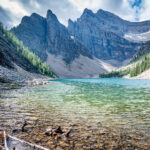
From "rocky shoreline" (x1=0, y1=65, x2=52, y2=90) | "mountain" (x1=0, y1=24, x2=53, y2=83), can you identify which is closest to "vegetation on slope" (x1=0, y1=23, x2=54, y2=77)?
"mountain" (x1=0, y1=24, x2=53, y2=83)

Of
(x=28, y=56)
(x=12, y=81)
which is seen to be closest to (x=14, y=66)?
(x=12, y=81)

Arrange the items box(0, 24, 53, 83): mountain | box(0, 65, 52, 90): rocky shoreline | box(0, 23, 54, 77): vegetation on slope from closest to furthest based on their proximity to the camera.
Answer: box(0, 65, 52, 90): rocky shoreline
box(0, 24, 53, 83): mountain
box(0, 23, 54, 77): vegetation on slope

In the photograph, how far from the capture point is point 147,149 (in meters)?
7.20

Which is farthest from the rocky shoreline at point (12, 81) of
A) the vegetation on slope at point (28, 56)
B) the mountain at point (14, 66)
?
the vegetation on slope at point (28, 56)

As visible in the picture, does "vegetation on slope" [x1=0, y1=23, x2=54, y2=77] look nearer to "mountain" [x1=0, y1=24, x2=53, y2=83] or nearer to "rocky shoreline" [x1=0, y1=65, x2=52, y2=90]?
"mountain" [x1=0, y1=24, x2=53, y2=83]

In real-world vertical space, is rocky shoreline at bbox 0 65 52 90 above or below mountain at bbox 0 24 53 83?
below

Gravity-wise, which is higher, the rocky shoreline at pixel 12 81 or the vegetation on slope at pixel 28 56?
the vegetation on slope at pixel 28 56

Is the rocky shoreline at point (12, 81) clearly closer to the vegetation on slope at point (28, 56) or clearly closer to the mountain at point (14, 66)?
the mountain at point (14, 66)

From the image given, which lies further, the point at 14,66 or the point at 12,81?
the point at 14,66

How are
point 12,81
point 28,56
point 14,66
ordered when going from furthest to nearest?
1. point 28,56
2. point 14,66
3. point 12,81

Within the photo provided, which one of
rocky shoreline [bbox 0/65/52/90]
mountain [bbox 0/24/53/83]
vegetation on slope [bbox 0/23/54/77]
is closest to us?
rocky shoreline [bbox 0/65/52/90]

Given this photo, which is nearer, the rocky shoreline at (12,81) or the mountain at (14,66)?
the rocky shoreline at (12,81)

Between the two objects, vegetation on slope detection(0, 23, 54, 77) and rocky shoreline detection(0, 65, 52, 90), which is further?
vegetation on slope detection(0, 23, 54, 77)

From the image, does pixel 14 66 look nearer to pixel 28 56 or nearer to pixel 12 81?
pixel 12 81
